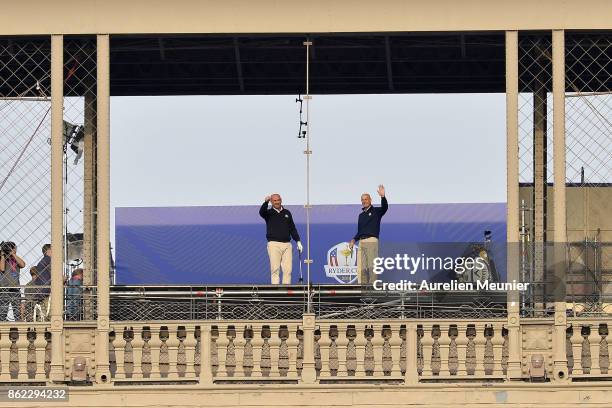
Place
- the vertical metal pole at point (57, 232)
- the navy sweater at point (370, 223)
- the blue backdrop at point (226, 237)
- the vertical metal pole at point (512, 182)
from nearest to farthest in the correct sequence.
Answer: the vertical metal pole at point (512, 182), the vertical metal pole at point (57, 232), the navy sweater at point (370, 223), the blue backdrop at point (226, 237)

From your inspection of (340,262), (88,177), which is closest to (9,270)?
(88,177)

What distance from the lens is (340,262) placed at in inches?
1414

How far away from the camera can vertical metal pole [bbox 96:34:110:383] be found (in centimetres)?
2359

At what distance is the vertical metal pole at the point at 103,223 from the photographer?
23.6 m

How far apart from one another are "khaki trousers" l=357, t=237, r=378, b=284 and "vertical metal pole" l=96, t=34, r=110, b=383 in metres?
3.09

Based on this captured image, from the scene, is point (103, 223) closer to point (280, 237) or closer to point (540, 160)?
point (280, 237)

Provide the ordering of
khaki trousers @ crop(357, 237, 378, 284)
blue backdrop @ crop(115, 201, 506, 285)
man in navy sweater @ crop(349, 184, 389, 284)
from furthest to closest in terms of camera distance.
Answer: blue backdrop @ crop(115, 201, 506, 285) → man in navy sweater @ crop(349, 184, 389, 284) → khaki trousers @ crop(357, 237, 378, 284)

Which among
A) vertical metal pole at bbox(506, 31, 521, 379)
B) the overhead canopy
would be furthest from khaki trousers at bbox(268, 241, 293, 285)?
vertical metal pole at bbox(506, 31, 521, 379)

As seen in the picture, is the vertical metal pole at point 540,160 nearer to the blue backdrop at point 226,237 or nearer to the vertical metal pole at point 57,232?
the blue backdrop at point 226,237

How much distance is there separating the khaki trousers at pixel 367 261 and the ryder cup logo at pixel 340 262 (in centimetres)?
841

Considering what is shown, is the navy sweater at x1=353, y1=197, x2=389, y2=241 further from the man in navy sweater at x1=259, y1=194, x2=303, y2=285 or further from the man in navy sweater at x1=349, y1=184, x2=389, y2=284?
the man in navy sweater at x1=259, y1=194, x2=303, y2=285
